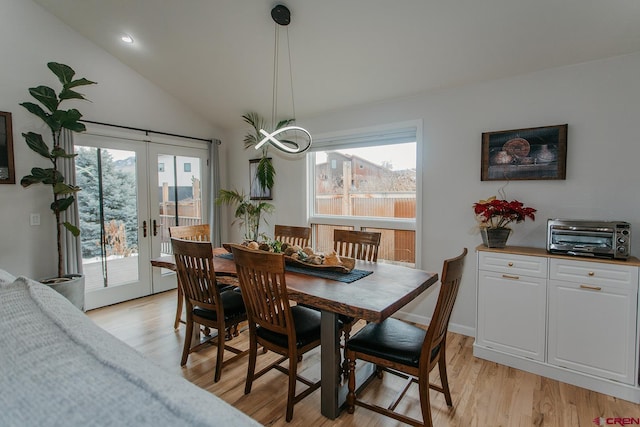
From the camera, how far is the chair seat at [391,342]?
6.04 ft

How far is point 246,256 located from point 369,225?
218 cm

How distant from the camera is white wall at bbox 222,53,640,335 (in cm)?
249

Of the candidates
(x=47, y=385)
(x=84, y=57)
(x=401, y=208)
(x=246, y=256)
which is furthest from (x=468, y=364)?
(x=84, y=57)

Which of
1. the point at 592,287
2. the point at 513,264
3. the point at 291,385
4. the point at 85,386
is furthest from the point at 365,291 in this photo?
the point at 592,287

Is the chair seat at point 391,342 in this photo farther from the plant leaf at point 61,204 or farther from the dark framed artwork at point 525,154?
the plant leaf at point 61,204

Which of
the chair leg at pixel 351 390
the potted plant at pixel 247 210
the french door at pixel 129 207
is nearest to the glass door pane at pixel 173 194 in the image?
the french door at pixel 129 207

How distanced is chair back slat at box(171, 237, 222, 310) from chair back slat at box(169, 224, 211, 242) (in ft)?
3.00

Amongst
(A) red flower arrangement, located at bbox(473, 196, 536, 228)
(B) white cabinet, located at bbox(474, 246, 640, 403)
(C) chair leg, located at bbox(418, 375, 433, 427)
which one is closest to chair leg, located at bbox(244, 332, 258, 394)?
(C) chair leg, located at bbox(418, 375, 433, 427)

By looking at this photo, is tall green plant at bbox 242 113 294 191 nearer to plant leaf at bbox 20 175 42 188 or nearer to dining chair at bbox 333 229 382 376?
dining chair at bbox 333 229 382 376

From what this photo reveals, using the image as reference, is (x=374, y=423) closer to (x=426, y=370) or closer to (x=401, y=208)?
(x=426, y=370)

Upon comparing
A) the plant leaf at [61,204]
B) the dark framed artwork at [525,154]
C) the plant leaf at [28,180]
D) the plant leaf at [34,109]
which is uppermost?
the plant leaf at [34,109]

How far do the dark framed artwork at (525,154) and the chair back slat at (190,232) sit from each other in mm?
2964

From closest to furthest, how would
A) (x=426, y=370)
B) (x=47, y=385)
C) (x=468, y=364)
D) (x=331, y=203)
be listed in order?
(x=47, y=385)
(x=426, y=370)
(x=468, y=364)
(x=331, y=203)

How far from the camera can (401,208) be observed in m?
3.70
